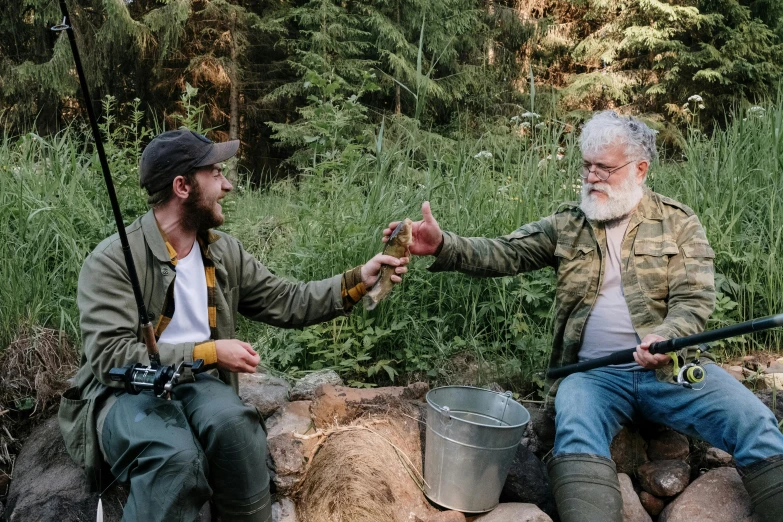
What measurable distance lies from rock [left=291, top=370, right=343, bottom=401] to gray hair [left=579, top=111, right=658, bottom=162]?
1.78 metres

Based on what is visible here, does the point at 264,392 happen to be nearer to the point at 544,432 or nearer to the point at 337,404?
the point at 337,404

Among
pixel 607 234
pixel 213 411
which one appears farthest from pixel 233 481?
pixel 607 234

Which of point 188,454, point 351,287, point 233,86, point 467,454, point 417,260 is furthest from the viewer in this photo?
point 233,86

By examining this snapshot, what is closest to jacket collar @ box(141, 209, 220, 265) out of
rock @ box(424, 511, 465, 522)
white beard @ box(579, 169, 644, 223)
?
rock @ box(424, 511, 465, 522)

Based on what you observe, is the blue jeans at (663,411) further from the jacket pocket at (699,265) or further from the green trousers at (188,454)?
the green trousers at (188,454)

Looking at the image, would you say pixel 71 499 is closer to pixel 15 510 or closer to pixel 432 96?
pixel 15 510

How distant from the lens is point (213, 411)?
2600 millimetres

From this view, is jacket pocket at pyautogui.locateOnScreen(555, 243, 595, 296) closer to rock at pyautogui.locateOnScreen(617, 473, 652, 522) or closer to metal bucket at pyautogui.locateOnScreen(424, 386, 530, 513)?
metal bucket at pyautogui.locateOnScreen(424, 386, 530, 513)

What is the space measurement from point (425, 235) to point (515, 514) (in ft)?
4.39

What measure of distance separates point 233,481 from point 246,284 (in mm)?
941

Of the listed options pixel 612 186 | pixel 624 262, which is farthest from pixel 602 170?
pixel 624 262

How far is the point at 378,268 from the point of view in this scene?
3.23 metres


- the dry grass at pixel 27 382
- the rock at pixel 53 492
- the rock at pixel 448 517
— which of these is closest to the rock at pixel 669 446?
the rock at pixel 448 517

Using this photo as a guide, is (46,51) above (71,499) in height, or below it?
above
